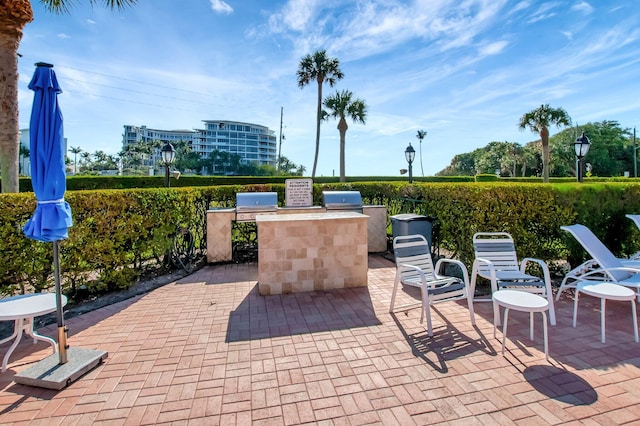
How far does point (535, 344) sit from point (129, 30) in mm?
10683

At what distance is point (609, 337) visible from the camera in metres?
3.30

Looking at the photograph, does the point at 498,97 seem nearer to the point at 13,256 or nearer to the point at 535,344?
the point at 535,344

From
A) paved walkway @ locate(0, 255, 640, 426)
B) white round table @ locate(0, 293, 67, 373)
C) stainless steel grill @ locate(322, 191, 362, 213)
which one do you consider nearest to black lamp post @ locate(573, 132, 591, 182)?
paved walkway @ locate(0, 255, 640, 426)

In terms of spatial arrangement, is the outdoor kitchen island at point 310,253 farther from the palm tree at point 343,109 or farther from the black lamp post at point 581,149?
the palm tree at point 343,109

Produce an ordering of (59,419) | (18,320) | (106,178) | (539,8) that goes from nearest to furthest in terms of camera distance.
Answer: (59,419) < (18,320) < (539,8) < (106,178)

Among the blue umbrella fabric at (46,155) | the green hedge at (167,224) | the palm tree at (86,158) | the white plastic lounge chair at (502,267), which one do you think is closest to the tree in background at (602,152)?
the green hedge at (167,224)

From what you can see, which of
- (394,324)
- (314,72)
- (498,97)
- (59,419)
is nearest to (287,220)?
(394,324)

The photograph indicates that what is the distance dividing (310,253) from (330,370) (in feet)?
6.95

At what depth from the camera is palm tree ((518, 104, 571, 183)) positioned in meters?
21.3

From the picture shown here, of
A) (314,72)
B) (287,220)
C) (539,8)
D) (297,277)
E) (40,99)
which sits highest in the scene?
(314,72)

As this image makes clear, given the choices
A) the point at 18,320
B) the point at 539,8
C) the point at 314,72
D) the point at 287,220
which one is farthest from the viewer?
the point at 314,72

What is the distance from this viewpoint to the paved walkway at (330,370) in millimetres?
2213

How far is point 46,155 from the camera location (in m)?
2.57

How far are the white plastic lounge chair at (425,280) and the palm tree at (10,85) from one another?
774 centimetres
